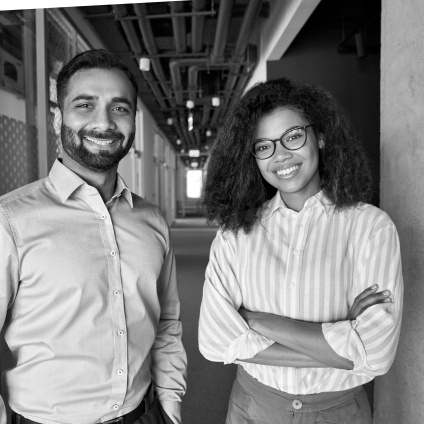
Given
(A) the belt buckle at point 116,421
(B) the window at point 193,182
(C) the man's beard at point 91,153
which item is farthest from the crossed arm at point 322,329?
(B) the window at point 193,182

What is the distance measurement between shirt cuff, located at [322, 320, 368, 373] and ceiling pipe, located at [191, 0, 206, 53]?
16.4ft

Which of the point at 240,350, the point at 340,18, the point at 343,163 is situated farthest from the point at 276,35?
the point at 240,350

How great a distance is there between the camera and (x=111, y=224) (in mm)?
1469

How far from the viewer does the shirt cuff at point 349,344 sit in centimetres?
132

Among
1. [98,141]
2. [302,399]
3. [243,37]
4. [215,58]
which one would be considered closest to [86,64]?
[98,141]

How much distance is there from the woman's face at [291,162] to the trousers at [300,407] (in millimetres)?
614

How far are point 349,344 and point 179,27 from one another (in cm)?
594

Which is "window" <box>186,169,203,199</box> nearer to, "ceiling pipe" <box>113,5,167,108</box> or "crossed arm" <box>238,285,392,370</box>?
"ceiling pipe" <box>113,5,167,108</box>

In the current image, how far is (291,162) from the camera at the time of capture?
4.91ft

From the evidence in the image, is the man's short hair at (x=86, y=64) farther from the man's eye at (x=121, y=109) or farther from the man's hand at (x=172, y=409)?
the man's hand at (x=172, y=409)

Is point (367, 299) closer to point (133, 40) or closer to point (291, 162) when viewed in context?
point (291, 162)

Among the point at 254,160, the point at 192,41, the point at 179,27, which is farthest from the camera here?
the point at 192,41

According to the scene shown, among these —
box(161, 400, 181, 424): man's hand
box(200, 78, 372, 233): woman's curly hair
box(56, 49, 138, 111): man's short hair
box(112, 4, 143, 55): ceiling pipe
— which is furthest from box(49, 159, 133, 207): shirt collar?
box(112, 4, 143, 55): ceiling pipe

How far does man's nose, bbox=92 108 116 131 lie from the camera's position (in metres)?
1.46
